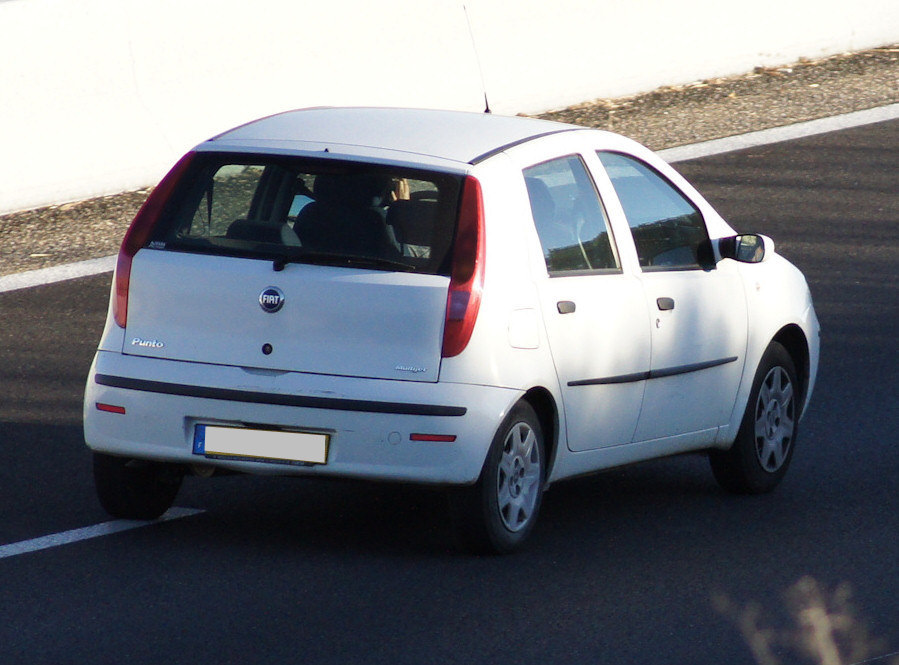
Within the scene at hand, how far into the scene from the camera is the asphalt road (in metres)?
5.66

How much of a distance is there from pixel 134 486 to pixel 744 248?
2708 mm

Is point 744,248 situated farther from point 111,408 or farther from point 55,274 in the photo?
point 55,274

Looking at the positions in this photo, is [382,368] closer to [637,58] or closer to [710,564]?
[710,564]

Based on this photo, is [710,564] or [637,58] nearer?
[710,564]

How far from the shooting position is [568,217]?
690 centimetres

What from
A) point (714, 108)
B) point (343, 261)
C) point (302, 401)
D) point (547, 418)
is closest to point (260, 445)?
point (302, 401)

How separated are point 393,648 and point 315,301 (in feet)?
4.42

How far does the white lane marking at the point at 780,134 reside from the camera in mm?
15692

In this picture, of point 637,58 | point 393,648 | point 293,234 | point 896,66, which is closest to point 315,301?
point 293,234

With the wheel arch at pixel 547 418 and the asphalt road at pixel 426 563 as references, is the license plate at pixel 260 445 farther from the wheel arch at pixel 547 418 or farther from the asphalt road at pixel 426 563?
the wheel arch at pixel 547 418

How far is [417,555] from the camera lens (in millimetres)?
6684

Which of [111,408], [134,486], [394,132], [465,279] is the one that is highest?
[394,132]

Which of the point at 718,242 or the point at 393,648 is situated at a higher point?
the point at 718,242

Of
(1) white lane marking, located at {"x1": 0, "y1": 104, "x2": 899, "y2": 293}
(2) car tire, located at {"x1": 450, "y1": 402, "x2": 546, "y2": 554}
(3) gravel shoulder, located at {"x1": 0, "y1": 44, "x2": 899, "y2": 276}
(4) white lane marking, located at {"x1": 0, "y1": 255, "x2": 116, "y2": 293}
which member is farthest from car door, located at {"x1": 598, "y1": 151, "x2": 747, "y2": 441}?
(1) white lane marking, located at {"x1": 0, "y1": 104, "x2": 899, "y2": 293}
